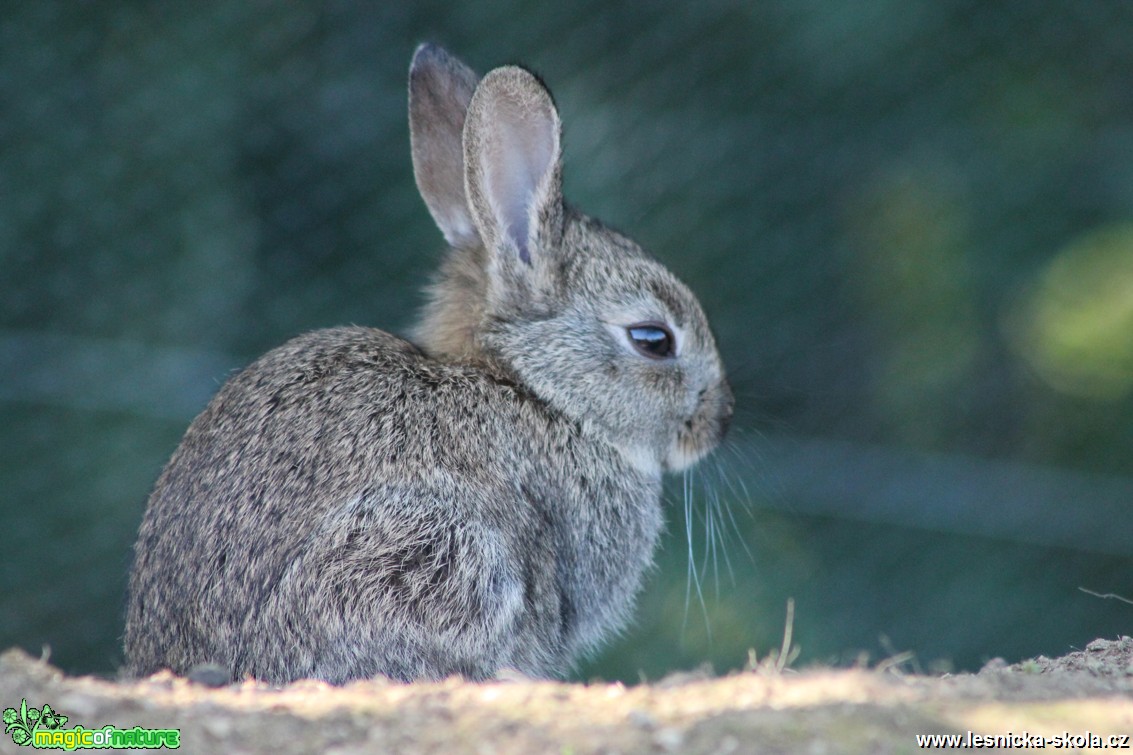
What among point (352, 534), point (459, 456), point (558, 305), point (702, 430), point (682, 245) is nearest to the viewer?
point (352, 534)

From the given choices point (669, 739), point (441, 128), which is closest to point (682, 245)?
point (441, 128)

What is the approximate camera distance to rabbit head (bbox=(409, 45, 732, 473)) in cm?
367

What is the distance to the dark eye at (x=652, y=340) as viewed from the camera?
384cm

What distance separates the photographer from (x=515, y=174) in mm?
3785

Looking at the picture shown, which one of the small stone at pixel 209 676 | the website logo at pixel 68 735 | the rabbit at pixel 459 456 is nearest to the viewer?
the website logo at pixel 68 735

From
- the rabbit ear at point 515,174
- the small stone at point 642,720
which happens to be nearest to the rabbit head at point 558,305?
the rabbit ear at point 515,174

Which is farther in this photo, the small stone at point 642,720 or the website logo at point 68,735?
the small stone at point 642,720

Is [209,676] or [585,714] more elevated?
[209,676]

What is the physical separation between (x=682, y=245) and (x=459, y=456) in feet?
11.4

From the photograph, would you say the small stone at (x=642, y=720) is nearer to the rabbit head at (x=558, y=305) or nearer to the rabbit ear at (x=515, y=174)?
the rabbit head at (x=558, y=305)

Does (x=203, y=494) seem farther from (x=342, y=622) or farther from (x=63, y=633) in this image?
(x=63, y=633)

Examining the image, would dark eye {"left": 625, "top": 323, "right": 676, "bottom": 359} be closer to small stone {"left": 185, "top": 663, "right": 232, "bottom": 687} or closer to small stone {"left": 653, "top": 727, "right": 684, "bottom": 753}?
small stone {"left": 185, "top": 663, "right": 232, "bottom": 687}

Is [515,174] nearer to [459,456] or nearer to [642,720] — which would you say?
[459,456]

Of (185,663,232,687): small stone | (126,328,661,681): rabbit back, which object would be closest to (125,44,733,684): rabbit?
(126,328,661,681): rabbit back
